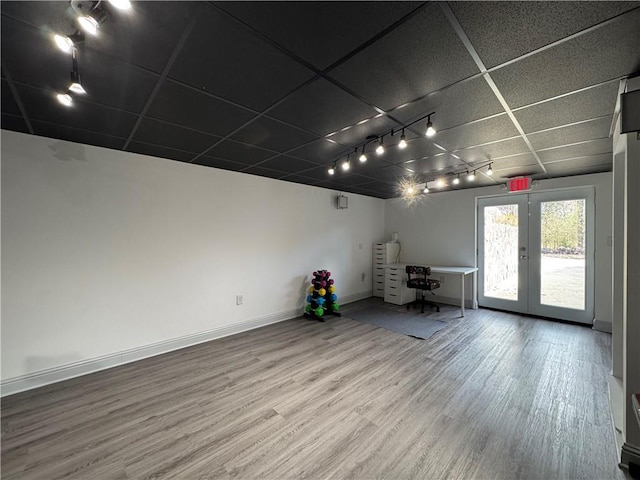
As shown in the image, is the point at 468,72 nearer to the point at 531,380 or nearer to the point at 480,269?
the point at 531,380

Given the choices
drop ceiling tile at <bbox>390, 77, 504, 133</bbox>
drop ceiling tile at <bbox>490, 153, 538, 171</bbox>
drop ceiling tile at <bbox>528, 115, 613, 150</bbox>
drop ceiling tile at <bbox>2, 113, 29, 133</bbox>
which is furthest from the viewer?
drop ceiling tile at <bbox>490, 153, 538, 171</bbox>

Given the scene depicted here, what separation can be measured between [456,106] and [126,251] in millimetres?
3809

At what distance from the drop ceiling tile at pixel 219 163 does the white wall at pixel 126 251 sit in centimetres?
13

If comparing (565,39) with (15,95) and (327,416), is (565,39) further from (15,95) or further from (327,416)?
(15,95)

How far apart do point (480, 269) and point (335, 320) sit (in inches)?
129

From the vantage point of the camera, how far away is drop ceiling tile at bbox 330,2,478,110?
1.33 meters

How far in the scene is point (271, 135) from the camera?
2.63 metres

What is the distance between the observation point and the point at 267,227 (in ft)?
14.6

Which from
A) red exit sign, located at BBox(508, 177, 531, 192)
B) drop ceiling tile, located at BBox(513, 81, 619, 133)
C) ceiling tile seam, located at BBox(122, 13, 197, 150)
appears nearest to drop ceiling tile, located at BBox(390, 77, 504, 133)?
drop ceiling tile, located at BBox(513, 81, 619, 133)

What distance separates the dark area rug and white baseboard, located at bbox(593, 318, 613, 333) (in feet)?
7.38

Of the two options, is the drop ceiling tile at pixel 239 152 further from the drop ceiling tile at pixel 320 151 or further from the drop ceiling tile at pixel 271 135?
the drop ceiling tile at pixel 320 151

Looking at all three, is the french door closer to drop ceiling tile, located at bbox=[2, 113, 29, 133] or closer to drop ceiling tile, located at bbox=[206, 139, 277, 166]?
drop ceiling tile, located at bbox=[206, 139, 277, 166]

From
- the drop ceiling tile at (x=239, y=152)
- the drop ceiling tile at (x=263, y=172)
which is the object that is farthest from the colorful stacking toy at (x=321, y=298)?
the drop ceiling tile at (x=239, y=152)

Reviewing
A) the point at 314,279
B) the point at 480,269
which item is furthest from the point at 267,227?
the point at 480,269
